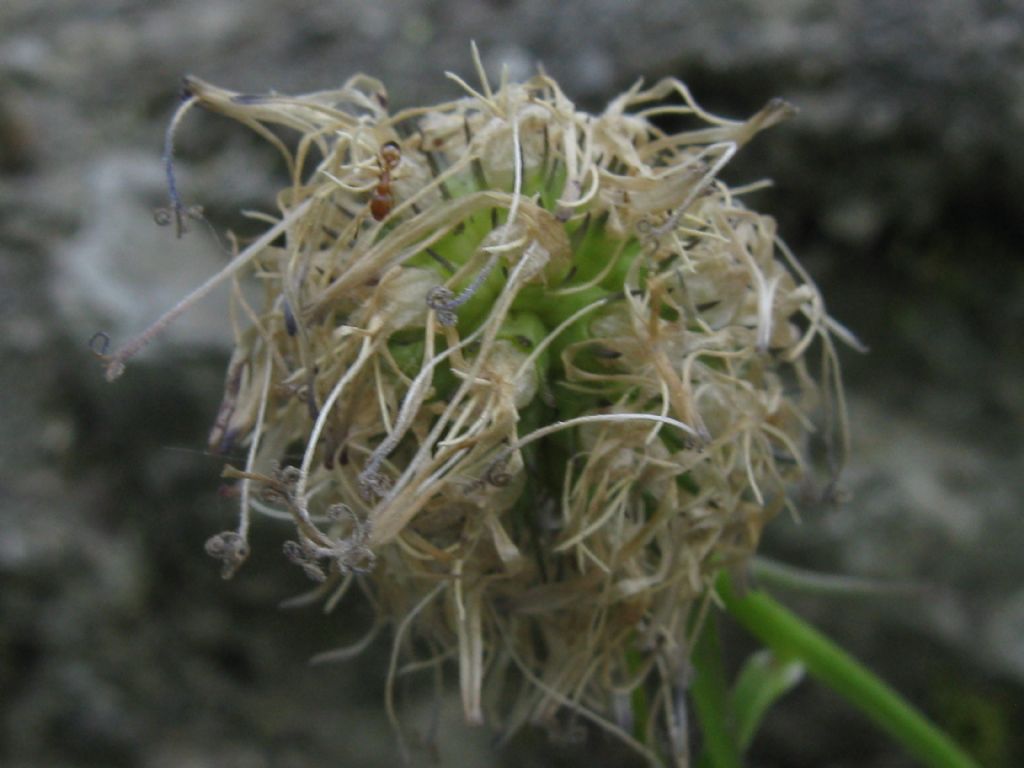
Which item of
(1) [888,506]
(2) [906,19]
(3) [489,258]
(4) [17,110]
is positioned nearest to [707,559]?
(3) [489,258]

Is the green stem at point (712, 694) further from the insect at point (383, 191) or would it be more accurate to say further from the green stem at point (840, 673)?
the insect at point (383, 191)

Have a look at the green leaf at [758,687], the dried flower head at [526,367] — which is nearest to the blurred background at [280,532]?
the green leaf at [758,687]

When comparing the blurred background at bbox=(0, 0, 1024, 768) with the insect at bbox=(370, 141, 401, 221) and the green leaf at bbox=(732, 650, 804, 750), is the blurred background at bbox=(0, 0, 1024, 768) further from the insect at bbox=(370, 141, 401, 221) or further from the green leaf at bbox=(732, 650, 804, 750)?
the insect at bbox=(370, 141, 401, 221)

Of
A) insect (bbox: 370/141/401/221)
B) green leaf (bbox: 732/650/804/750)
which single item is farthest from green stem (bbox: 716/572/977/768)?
insect (bbox: 370/141/401/221)

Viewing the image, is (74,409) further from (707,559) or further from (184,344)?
(707,559)

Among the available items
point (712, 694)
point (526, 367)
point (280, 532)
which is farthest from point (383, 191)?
point (280, 532)

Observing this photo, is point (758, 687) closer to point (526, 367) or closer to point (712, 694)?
point (712, 694)
